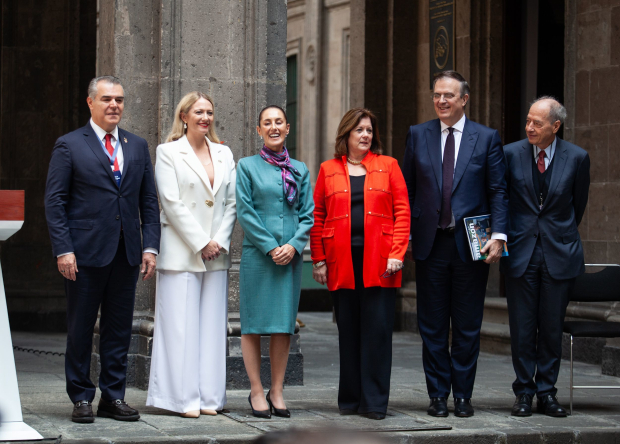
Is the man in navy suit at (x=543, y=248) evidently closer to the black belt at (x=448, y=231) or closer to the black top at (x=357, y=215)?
the black belt at (x=448, y=231)

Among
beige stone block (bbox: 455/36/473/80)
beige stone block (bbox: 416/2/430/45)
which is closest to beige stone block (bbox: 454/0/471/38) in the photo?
beige stone block (bbox: 455/36/473/80)

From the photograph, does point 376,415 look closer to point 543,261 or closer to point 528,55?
point 543,261

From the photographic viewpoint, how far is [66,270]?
545 centimetres

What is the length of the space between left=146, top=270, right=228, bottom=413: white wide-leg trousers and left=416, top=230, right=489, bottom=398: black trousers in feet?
4.34

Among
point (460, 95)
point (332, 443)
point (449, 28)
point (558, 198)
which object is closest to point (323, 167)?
point (460, 95)

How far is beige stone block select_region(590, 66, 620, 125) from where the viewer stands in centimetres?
887

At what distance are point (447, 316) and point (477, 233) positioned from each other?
22.6 inches

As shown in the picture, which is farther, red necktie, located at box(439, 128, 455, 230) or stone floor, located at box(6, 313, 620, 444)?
red necktie, located at box(439, 128, 455, 230)

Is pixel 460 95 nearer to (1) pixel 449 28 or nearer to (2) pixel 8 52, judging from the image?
(1) pixel 449 28

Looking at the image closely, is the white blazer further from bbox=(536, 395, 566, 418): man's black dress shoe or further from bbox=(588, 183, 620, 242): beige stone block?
bbox=(588, 183, 620, 242): beige stone block

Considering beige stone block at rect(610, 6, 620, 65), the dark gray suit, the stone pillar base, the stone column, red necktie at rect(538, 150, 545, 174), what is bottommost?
the stone pillar base

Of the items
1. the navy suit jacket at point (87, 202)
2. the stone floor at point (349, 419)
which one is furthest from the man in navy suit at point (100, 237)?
the stone floor at point (349, 419)

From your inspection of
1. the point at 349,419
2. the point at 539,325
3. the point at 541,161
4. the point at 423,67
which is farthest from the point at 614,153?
the point at 349,419

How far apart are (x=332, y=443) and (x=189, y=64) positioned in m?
6.00
